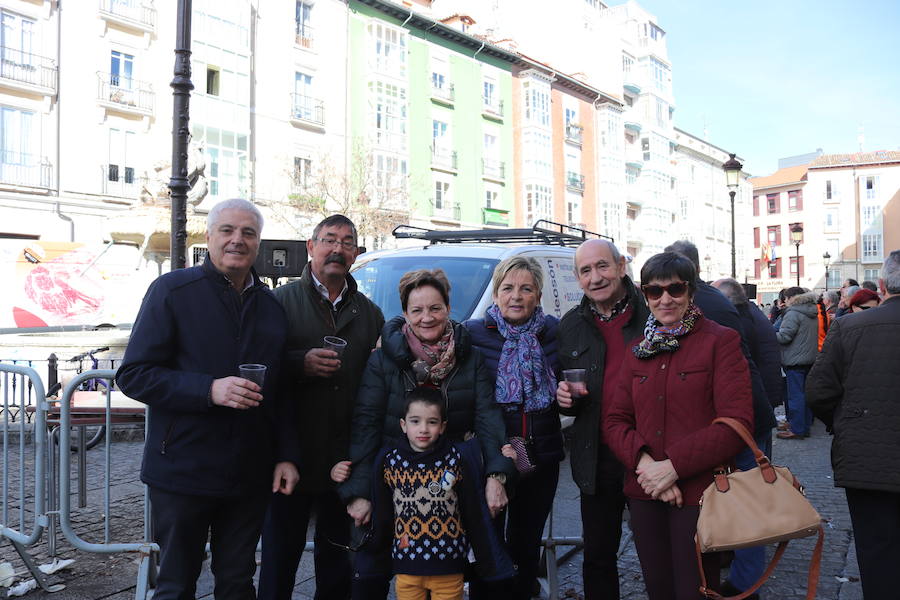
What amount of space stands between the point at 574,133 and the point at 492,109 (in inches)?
329

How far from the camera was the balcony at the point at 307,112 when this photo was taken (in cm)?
3173

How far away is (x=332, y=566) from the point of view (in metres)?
3.73

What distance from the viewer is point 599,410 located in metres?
3.51

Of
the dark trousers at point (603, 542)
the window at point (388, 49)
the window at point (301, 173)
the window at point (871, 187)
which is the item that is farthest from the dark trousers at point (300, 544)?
the window at point (871, 187)

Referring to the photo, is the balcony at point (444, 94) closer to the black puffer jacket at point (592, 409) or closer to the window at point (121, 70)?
the window at point (121, 70)

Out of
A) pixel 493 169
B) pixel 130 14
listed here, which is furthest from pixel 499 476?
pixel 493 169

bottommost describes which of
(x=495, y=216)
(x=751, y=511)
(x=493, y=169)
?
(x=751, y=511)

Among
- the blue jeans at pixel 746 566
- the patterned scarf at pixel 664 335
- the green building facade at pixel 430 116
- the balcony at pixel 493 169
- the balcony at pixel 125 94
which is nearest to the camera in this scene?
the patterned scarf at pixel 664 335

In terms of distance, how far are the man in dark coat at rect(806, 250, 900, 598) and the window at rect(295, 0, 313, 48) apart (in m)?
32.3

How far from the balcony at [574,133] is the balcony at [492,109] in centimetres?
668

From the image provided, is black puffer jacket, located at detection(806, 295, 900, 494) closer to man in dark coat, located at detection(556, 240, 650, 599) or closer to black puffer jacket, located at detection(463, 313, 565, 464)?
man in dark coat, located at detection(556, 240, 650, 599)

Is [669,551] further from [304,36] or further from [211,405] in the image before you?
[304,36]

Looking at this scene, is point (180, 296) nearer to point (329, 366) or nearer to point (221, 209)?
point (221, 209)

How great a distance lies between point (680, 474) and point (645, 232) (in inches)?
2141
